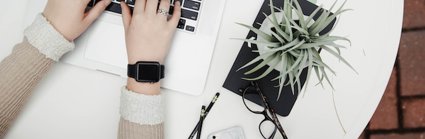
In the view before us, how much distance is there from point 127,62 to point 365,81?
423mm

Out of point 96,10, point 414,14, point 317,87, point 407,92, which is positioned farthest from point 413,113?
point 96,10

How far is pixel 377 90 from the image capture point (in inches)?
30.1

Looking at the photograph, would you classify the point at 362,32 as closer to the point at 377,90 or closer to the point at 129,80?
the point at 377,90

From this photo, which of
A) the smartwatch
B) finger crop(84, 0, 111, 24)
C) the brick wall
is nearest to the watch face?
the smartwatch

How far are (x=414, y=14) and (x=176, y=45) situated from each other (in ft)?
2.83

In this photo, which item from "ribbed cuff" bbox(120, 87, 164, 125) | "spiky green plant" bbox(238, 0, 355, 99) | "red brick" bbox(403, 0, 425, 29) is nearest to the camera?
"spiky green plant" bbox(238, 0, 355, 99)

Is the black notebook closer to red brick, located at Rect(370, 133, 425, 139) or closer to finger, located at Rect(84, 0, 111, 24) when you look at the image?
finger, located at Rect(84, 0, 111, 24)

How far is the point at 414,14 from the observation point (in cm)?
129

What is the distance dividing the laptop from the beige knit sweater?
4 centimetres

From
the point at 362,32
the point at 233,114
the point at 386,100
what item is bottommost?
the point at 386,100

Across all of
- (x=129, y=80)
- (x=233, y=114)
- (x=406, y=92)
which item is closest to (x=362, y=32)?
(x=233, y=114)

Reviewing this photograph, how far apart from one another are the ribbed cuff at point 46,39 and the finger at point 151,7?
0.15 m

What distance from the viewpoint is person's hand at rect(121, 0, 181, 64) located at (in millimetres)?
733

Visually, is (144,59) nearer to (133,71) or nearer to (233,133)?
(133,71)
